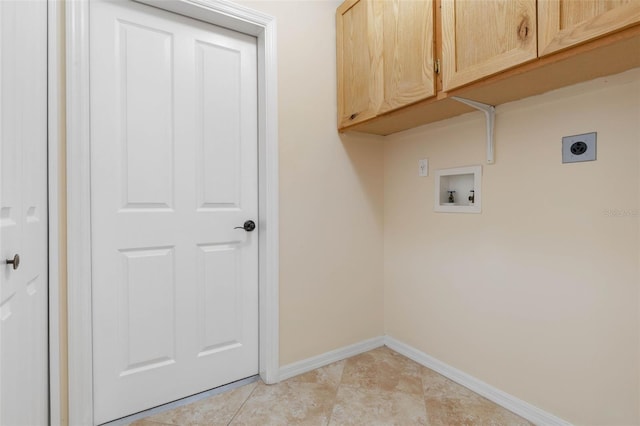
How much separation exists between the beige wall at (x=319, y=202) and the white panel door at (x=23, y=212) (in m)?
1.02

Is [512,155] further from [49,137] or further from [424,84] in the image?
[49,137]

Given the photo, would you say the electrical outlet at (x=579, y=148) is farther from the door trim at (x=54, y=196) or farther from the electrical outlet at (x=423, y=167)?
the door trim at (x=54, y=196)

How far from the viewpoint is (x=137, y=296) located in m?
1.50

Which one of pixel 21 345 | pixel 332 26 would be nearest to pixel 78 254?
pixel 21 345

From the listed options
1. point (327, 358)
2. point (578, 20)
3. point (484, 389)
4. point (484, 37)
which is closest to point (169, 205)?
point (327, 358)

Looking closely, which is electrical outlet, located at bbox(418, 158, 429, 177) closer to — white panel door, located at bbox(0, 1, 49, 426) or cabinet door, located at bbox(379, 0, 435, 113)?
cabinet door, located at bbox(379, 0, 435, 113)

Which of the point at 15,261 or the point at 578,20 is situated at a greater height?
the point at 578,20

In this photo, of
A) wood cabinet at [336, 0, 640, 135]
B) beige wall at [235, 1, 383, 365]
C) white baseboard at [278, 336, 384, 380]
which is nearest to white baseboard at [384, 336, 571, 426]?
white baseboard at [278, 336, 384, 380]

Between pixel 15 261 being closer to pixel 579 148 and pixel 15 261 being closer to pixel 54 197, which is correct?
pixel 54 197

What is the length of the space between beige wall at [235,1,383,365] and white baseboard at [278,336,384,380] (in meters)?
0.04

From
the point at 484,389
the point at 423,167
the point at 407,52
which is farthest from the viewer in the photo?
the point at 423,167

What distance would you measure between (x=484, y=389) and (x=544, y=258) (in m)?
0.75

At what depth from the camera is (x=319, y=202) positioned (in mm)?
1941

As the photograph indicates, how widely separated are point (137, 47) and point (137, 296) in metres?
1.17
